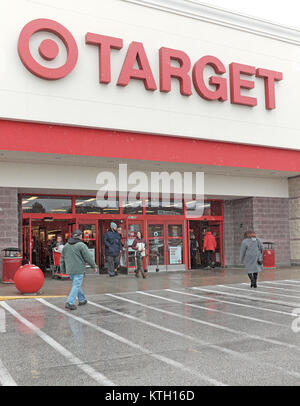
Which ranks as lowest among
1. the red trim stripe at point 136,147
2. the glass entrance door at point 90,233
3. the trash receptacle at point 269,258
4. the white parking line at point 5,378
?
the white parking line at point 5,378

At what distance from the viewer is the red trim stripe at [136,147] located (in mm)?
13734

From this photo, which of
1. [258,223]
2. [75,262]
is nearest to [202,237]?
[258,223]

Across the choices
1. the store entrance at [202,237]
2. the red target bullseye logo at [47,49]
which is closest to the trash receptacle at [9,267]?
the red target bullseye logo at [47,49]

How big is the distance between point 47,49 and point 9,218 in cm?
602

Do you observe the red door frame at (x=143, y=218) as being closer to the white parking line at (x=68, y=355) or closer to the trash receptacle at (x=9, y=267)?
the trash receptacle at (x=9, y=267)

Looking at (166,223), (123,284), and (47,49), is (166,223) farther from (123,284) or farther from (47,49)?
(47,49)

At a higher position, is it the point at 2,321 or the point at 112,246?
the point at 112,246

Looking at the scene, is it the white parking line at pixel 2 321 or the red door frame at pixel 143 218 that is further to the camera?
the red door frame at pixel 143 218

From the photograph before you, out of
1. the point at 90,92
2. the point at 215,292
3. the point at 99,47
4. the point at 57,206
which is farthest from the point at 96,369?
the point at 57,206

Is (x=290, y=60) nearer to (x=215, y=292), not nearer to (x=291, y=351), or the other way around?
(x=215, y=292)

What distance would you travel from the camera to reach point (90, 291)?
1261 cm

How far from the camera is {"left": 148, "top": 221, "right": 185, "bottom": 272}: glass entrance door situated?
63.8 ft

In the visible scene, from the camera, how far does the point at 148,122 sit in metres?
15.6

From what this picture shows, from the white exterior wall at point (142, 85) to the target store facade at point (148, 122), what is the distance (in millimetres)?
42
